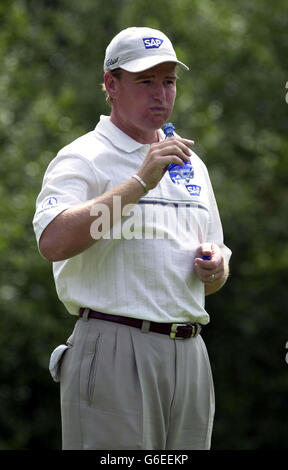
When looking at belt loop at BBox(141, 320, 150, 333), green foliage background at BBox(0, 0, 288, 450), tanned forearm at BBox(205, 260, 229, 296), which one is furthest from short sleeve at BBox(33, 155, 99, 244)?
green foliage background at BBox(0, 0, 288, 450)

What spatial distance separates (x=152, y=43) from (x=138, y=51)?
0.08 m

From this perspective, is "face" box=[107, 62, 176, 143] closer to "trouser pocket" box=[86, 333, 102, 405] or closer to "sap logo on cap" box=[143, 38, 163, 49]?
"sap logo on cap" box=[143, 38, 163, 49]

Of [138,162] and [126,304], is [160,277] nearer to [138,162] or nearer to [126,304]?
[126,304]

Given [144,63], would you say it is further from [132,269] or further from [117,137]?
[132,269]

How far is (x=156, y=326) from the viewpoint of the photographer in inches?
151

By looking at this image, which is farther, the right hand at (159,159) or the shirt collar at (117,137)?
the shirt collar at (117,137)

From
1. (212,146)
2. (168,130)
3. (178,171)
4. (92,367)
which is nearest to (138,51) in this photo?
(168,130)

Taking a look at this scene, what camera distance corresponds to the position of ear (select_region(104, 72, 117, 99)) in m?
4.04

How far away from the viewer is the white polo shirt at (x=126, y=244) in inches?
150

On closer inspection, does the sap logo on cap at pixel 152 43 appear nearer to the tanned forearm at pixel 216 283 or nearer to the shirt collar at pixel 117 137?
the shirt collar at pixel 117 137

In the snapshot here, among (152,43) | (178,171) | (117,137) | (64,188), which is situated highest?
(152,43)

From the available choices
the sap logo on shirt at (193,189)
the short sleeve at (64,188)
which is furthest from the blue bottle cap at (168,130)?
the short sleeve at (64,188)

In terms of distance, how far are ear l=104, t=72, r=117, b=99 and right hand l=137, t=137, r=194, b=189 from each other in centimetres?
44
